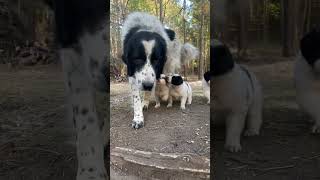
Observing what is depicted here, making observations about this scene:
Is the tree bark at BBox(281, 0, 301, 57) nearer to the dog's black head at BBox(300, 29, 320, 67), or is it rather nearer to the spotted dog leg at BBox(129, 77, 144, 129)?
the dog's black head at BBox(300, 29, 320, 67)

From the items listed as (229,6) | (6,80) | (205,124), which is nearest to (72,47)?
(6,80)

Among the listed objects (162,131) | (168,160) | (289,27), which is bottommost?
(168,160)

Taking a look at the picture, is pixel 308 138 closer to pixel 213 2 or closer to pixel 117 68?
pixel 213 2

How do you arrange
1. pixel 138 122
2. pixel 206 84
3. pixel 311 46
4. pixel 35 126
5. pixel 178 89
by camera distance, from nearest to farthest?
pixel 311 46 → pixel 35 126 → pixel 206 84 → pixel 178 89 → pixel 138 122

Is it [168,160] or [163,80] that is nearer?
[163,80]

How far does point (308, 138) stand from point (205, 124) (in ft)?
1.91

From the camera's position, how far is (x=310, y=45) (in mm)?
1207

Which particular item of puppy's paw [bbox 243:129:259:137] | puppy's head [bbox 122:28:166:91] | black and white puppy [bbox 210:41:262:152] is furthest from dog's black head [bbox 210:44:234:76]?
puppy's head [bbox 122:28:166:91]

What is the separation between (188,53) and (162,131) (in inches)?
17.5

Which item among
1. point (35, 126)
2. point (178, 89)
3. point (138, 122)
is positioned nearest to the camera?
point (35, 126)

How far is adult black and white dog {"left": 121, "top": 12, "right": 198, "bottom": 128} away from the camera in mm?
1521

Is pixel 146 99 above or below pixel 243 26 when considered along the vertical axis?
below

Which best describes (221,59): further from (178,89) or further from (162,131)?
(162,131)

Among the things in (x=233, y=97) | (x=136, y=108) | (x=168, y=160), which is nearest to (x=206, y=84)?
(x=233, y=97)
